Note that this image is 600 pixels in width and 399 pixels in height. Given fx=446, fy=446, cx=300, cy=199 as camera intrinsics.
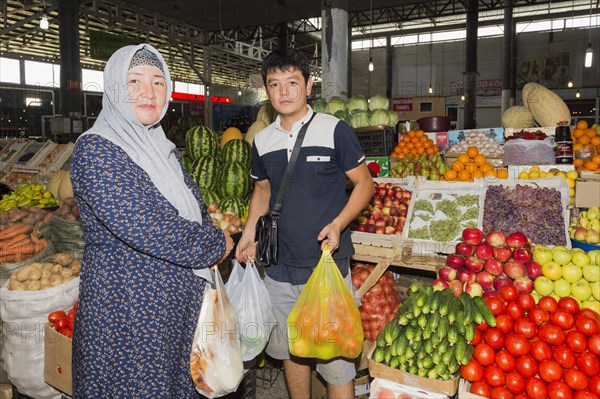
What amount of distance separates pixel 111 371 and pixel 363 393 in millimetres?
2104

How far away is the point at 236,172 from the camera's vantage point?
4.63m

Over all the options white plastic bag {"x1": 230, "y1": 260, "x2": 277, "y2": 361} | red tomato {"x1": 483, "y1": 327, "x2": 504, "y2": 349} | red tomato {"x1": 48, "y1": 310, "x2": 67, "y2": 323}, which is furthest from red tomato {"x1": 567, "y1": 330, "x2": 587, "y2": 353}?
red tomato {"x1": 48, "y1": 310, "x2": 67, "y2": 323}

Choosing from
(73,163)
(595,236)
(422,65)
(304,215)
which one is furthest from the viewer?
(422,65)

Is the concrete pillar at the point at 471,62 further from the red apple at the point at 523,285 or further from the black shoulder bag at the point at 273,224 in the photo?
the black shoulder bag at the point at 273,224

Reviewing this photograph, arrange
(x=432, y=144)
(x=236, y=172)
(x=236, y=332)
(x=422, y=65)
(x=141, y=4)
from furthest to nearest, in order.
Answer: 1. (x=422, y=65)
2. (x=141, y=4)
3. (x=432, y=144)
4. (x=236, y=172)
5. (x=236, y=332)

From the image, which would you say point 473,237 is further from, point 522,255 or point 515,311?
point 515,311

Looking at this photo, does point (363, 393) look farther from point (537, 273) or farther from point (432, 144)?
point (432, 144)

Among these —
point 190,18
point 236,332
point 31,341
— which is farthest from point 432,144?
point 190,18

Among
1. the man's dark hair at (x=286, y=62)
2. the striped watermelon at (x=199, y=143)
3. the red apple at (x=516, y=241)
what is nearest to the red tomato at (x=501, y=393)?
the red apple at (x=516, y=241)

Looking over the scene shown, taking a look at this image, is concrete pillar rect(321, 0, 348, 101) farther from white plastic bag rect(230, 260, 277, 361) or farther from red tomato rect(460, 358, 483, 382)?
red tomato rect(460, 358, 483, 382)

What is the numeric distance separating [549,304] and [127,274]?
2.23 meters

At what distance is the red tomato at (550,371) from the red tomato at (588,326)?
24 centimetres

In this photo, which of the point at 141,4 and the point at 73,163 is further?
the point at 141,4

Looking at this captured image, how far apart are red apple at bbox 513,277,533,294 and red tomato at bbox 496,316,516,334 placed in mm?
338
